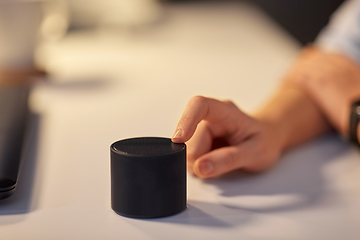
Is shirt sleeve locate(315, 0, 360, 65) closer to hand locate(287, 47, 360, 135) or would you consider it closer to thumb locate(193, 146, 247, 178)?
hand locate(287, 47, 360, 135)

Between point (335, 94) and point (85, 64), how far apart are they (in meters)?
0.67

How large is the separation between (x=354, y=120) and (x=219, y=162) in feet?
0.73

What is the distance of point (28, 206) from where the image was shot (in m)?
0.46

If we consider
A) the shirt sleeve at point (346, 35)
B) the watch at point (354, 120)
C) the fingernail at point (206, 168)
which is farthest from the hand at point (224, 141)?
the shirt sleeve at point (346, 35)

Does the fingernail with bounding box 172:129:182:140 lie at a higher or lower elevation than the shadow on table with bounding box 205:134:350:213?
higher

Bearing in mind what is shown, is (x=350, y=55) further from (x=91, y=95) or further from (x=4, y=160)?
(x=4, y=160)

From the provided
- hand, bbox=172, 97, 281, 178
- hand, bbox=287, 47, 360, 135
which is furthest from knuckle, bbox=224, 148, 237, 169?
hand, bbox=287, 47, 360, 135

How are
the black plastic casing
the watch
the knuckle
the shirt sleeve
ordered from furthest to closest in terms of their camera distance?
the shirt sleeve
the watch
the knuckle
the black plastic casing

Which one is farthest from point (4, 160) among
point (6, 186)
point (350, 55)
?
point (350, 55)

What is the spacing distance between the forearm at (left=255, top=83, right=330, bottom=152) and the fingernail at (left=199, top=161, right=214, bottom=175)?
0.14 m

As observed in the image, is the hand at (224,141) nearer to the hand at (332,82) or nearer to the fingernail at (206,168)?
the fingernail at (206,168)

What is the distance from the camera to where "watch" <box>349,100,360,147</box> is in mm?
604

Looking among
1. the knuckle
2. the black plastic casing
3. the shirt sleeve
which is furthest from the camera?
the shirt sleeve

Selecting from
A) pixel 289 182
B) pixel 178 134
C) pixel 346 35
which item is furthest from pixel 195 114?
pixel 346 35
